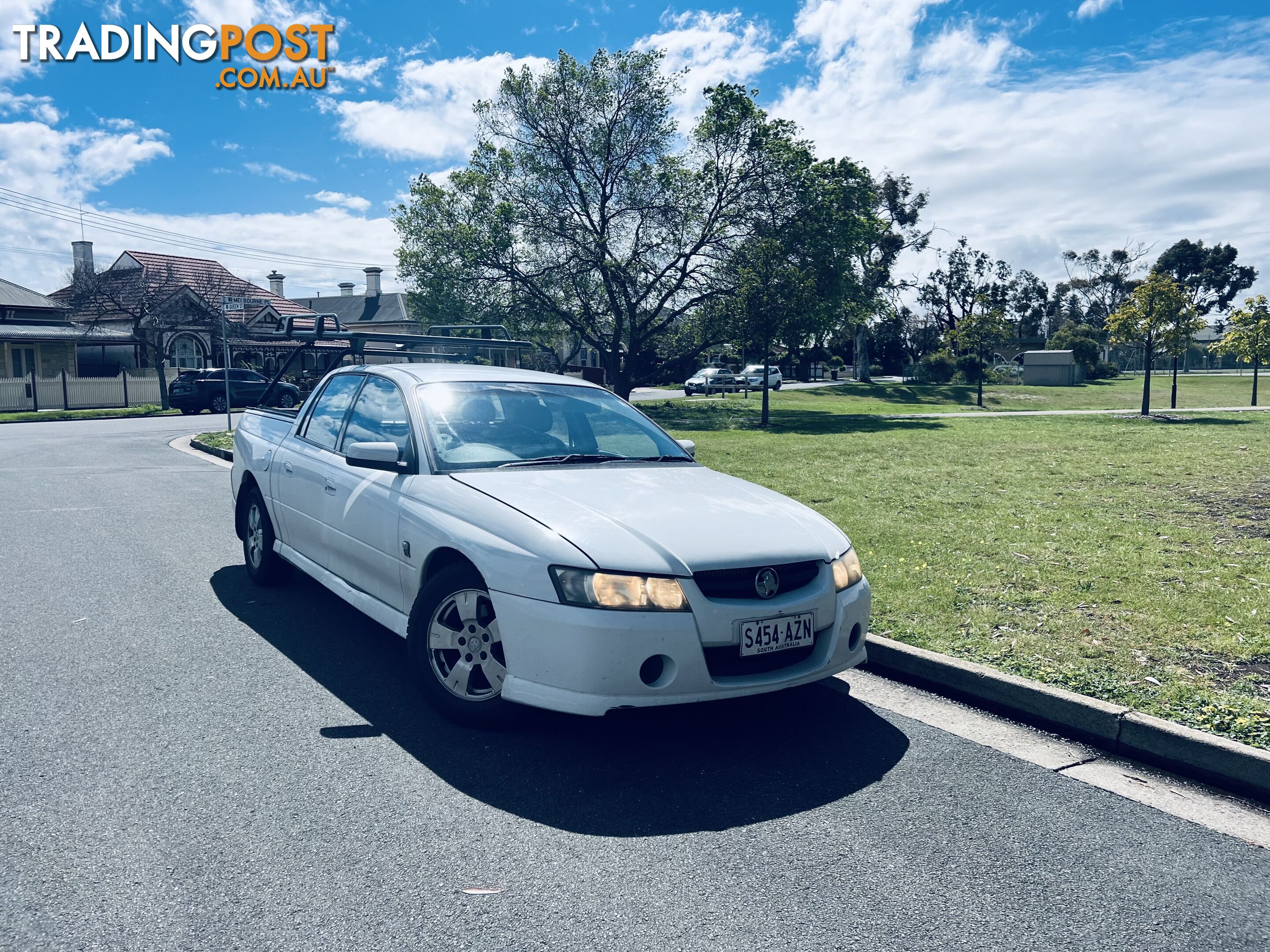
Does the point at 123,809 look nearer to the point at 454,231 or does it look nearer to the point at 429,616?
the point at 429,616

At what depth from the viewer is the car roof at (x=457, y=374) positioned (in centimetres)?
525

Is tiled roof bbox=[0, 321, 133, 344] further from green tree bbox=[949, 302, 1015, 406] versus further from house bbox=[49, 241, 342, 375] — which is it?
green tree bbox=[949, 302, 1015, 406]

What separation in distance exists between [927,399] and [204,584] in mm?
40375

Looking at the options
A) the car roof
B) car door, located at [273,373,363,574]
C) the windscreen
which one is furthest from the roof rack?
the windscreen

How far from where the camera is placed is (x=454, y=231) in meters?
30.0

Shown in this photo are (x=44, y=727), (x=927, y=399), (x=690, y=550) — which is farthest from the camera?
(x=927, y=399)

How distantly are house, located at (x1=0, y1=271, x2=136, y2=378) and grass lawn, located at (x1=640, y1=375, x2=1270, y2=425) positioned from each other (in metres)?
24.2

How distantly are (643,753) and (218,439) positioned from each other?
660 inches

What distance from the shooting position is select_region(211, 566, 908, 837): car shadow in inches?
135

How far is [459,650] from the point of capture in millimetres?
4145

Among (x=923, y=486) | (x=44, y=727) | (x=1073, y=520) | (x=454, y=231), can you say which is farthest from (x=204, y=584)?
(x=454, y=231)

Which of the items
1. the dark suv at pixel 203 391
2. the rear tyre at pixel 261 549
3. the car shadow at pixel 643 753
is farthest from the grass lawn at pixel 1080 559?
the dark suv at pixel 203 391

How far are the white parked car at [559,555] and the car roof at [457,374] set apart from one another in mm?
23

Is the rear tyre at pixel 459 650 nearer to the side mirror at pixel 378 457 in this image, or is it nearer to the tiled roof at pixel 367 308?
the side mirror at pixel 378 457
